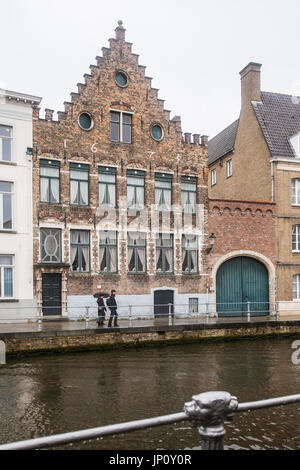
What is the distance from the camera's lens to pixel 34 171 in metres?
21.0

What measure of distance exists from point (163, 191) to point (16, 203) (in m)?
7.37

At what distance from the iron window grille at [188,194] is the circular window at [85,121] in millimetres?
5449

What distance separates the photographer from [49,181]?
2134 centimetres

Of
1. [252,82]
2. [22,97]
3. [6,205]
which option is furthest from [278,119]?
[6,205]

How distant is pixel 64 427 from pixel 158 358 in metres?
6.98

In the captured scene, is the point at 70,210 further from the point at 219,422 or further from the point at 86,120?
the point at 219,422

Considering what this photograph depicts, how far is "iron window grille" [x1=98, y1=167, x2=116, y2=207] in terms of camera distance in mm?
22391

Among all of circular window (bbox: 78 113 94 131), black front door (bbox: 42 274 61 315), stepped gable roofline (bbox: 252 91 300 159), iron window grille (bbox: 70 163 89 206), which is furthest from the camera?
stepped gable roofline (bbox: 252 91 300 159)

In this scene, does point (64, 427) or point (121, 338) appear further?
point (121, 338)

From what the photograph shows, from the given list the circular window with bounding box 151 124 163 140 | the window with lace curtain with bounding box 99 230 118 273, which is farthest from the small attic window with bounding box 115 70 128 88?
the window with lace curtain with bounding box 99 230 118 273

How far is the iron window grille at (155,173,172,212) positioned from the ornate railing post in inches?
839

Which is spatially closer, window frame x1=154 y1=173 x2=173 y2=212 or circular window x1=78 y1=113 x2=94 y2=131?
circular window x1=78 y1=113 x2=94 y2=131

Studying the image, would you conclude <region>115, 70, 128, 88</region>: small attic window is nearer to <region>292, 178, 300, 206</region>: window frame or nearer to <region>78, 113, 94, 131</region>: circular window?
<region>78, 113, 94, 131</region>: circular window
